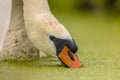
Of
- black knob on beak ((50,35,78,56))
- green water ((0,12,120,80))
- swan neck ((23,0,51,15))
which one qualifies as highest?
swan neck ((23,0,51,15))

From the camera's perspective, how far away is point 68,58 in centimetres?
194

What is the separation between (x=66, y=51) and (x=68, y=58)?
23 millimetres

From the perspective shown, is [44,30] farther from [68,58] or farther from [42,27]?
[68,58]

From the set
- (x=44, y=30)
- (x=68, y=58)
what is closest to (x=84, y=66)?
(x=68, y=58)

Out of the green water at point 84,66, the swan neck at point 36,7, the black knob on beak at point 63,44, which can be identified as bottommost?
the green water at point 84,66

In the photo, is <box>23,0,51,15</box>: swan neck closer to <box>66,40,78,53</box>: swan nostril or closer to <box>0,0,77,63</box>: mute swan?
<box>0,0,77,63</box>: mute swan

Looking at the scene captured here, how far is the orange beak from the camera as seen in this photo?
193cm

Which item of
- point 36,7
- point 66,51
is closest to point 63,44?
point 66,51

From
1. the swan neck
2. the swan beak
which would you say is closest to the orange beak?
the swan beak

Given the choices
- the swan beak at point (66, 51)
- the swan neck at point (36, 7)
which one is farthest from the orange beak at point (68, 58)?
the swan neck at point (36, 7)

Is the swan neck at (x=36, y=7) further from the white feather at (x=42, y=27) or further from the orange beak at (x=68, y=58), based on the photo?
the orange beak at (x=68, y=58)

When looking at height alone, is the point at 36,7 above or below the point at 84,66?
above

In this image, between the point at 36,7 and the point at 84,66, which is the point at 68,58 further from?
the point at 36,7

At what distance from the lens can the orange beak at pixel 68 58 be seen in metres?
1.93
